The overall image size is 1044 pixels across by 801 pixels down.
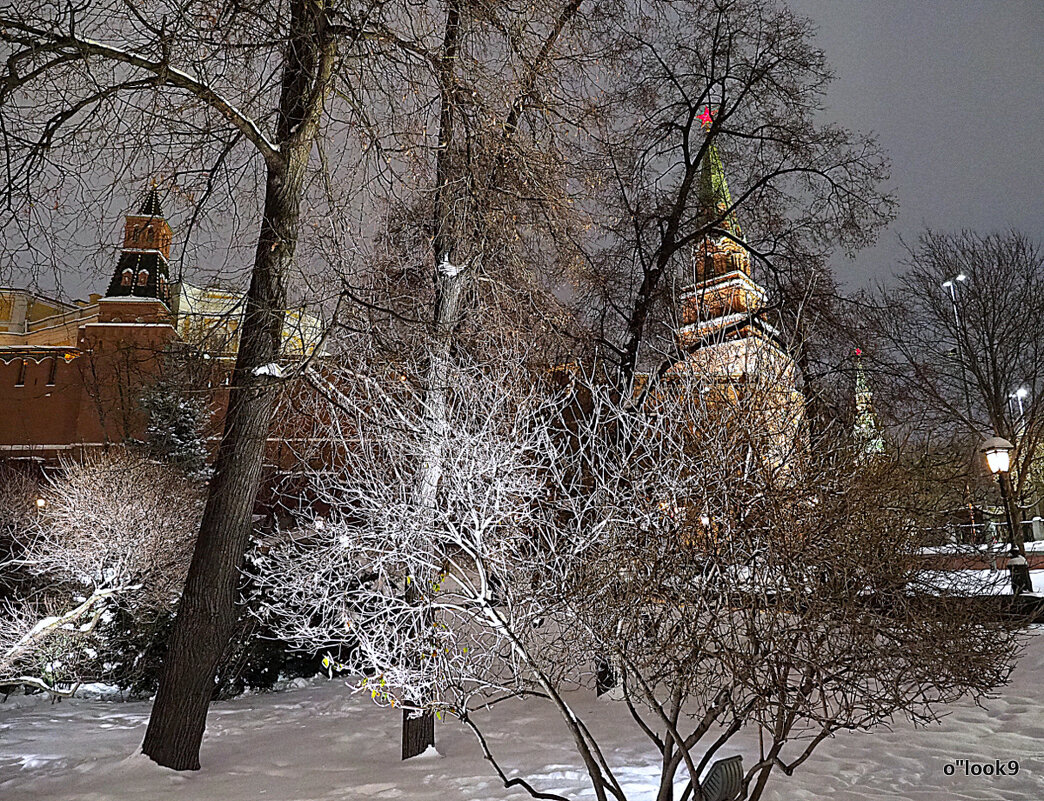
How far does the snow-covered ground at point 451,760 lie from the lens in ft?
18.6

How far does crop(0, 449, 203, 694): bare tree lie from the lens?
34.3 ft

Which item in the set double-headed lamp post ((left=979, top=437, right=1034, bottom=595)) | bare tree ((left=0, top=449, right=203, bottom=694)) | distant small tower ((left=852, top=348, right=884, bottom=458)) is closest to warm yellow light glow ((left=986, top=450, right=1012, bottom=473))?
double-headed lamp post ((left=979, top=437, right=1034, bottom=595))

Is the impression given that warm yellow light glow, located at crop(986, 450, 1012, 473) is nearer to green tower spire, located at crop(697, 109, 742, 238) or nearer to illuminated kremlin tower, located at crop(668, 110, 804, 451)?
illuminated kremlin tower, located at crop(668, 110, 804, 451)

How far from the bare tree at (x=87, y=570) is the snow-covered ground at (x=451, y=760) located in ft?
5.01

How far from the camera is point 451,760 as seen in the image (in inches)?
263

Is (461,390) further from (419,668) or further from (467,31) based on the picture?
(467,31)

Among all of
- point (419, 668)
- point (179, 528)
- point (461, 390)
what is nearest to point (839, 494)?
point (461, 390)

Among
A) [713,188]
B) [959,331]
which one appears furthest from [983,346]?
[713,188]

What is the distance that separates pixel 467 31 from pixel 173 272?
2980mm

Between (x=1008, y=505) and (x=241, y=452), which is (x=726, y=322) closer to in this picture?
(x=241, y=452)

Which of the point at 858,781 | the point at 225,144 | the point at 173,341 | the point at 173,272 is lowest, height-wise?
the point at 858,781

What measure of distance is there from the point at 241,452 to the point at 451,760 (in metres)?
3.03

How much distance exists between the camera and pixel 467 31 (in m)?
6.45

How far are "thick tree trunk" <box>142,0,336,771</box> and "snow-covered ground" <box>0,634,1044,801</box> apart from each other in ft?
1.43
